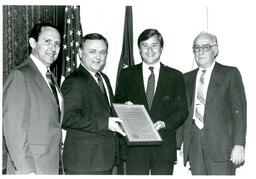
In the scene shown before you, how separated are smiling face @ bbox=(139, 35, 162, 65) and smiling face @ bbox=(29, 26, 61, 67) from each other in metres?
0.82

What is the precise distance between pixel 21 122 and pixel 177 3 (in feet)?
8.88

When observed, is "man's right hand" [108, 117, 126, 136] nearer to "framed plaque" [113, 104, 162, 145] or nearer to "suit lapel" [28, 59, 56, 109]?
"framed plaque" [113, 104, 162, 145]

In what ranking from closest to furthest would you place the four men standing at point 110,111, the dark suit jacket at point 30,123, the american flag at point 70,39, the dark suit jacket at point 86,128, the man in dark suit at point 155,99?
the dark suit jacket at point 30,123 < the four men standing at point 110,111 < the dark suit jacket at point 86,128 < the man in dark suit at point 155,99 < the american flag at point 70,39

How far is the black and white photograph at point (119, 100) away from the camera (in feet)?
7.92

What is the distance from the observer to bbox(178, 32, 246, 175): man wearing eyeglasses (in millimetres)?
2998

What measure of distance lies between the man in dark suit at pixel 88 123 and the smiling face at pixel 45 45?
0.91 feet

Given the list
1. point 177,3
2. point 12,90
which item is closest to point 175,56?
point 177,3

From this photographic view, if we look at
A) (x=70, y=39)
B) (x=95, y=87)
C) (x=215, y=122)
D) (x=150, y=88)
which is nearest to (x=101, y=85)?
(x=95, y=87)

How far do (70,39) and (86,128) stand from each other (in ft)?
4.88

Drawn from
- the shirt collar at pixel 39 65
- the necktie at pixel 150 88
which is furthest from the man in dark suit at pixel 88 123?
the necktie at pixel 150 88

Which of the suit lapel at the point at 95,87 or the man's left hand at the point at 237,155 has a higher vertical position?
the suit lapel at the point at 95,87

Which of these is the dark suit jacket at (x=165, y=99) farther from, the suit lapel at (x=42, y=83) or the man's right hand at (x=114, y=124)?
the suit lapel at (x=42, y=83)

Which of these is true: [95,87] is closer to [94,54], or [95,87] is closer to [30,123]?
[94,54]

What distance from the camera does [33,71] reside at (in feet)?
8.04
